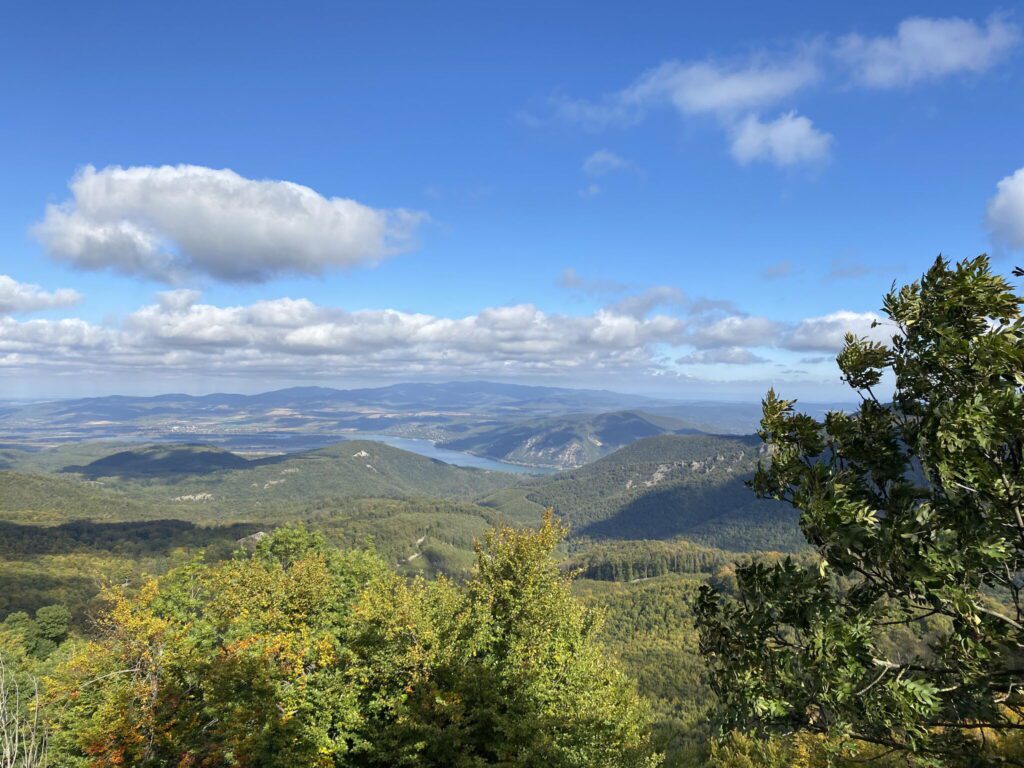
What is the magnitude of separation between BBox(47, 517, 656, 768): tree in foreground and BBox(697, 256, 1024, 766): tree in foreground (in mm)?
13608

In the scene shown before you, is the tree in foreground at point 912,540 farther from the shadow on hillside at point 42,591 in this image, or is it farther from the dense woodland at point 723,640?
the shadow on hillside at point 42,591

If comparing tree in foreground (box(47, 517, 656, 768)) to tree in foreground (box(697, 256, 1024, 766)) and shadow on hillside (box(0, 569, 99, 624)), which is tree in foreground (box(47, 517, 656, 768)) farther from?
shadow on hillside (box(0, 569, 99, 624))

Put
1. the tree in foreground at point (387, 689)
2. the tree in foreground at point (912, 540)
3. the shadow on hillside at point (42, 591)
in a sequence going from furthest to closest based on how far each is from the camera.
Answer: the shadow on hillside at point (42, 591) < the tree in foreground at point (387, 689) < the tree in foreground at point (912, 540)

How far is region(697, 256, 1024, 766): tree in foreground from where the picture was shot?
6.59m

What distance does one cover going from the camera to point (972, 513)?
691 centimetres

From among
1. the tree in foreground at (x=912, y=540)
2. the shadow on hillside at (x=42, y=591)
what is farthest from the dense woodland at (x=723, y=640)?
the shadow on hillside at (x=42, y=591)

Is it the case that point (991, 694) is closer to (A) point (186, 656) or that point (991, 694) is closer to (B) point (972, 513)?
(B) point (972, 513)

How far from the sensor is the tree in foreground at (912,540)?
6.59 metres

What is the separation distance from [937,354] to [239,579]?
4356cm

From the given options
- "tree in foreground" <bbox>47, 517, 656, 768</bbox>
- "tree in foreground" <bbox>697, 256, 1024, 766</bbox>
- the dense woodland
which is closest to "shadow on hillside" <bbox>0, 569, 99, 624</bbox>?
the dense woodland

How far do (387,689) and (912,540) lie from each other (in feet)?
75.3

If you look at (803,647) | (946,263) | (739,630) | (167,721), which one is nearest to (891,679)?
(803,647)

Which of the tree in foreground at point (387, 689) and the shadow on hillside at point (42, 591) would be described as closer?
the tree in foreground at point (387, 689)

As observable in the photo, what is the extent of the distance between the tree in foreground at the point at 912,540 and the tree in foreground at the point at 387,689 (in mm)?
13608
